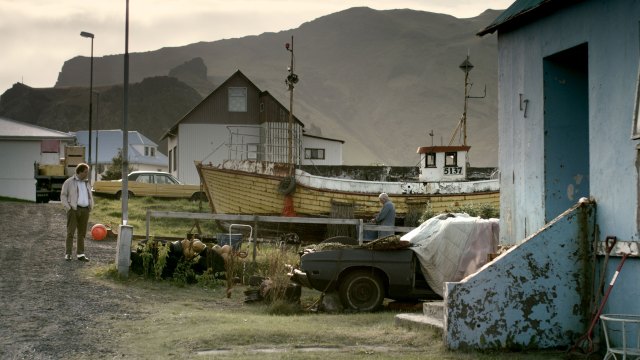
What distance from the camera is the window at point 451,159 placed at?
32844 mm

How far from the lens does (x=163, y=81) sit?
187 m

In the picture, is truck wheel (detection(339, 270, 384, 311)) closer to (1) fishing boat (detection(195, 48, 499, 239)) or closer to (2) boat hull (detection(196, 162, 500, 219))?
(1) fishing boat (detection(195, 48, 499, 239))

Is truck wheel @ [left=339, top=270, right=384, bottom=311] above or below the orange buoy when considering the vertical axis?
below

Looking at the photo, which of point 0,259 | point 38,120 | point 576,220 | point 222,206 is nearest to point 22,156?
point 222,206

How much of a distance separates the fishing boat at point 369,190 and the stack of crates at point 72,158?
43.6ft

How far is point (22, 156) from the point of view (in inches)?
1905

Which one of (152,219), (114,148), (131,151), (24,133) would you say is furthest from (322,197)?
(131,151)

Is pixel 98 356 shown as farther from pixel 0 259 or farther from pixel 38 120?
pixel 38 120

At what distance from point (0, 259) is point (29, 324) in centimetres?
811

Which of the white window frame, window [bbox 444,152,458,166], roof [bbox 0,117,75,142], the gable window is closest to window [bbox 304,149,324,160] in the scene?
the white window frame

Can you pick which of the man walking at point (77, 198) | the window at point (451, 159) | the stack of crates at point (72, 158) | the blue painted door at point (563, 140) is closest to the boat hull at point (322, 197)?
the window at point (451, 159)

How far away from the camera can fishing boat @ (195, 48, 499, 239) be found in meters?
32.4

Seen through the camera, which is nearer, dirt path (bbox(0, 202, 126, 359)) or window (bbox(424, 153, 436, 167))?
dirt path (bbox(0, 202, 126, 359))

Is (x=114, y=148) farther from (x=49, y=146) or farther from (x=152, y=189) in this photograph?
(x=152, y=189)
